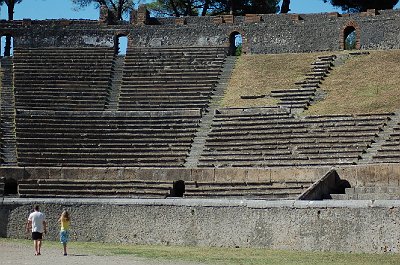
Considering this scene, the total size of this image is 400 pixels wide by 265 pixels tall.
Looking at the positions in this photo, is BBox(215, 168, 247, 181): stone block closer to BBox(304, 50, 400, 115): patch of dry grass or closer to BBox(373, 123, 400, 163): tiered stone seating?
BBox(373, 123, 400, 163): tiered stone seating

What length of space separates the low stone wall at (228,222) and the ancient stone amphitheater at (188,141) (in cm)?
3

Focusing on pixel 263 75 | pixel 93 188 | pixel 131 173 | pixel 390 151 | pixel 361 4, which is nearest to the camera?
pixel 390 151

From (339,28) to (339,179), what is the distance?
14933mm

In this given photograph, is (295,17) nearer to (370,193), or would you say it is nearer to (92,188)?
(92,188)

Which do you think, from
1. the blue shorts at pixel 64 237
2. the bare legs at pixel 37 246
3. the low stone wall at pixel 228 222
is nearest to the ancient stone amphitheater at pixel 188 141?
the low stone wall at pixel 228 222

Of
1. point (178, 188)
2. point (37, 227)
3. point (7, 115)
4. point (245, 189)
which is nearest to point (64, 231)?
point (37, 227)

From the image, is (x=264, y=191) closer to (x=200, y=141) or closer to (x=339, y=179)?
(x=339, y=179)

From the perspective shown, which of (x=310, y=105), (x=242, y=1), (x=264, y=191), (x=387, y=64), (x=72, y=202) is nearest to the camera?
(x=72, y=202)

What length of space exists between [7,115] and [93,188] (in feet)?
29.8

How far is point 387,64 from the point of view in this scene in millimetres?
41781

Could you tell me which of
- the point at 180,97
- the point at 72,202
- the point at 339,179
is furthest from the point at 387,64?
the point at 72,202

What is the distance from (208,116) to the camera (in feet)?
128

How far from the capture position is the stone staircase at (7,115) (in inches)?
1467

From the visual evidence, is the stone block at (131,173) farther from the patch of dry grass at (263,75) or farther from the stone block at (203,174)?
the patch of dry grass at (263,75)
